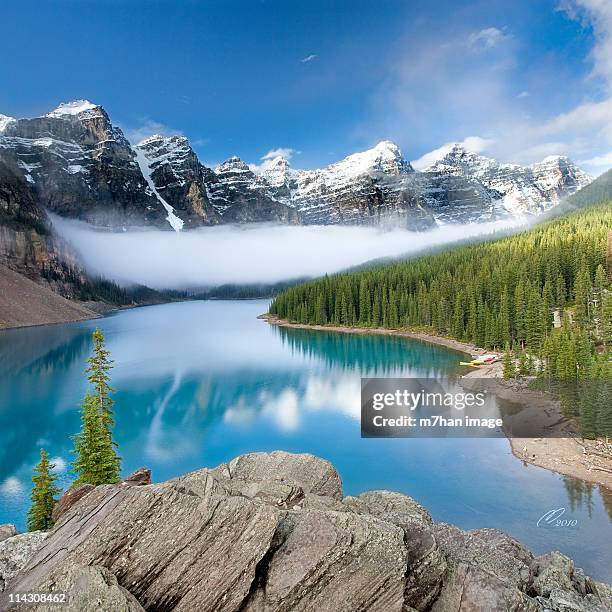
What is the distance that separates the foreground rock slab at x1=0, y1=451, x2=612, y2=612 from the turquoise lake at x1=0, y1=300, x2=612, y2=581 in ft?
59.9

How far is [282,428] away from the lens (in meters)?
51.5

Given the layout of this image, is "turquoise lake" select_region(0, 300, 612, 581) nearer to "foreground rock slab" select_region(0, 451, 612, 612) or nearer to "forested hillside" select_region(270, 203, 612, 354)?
"forested hillside" select_region(270, 203, 612, 354)

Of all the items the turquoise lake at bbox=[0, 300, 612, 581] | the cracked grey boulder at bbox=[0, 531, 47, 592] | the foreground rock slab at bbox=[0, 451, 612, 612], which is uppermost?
the foreground rock slab at bbox=[0, 451, 612, 612]

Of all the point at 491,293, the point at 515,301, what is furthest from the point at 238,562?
the point at 491,293

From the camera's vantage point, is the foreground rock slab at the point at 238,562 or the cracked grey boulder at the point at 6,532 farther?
the cracked grey boulder at the point at 6,532

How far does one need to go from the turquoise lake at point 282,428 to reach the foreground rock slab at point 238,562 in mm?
18248

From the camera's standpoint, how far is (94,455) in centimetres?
2666

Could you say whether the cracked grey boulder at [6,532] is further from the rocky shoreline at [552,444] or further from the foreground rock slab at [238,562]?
the rocky shoreline at [552,444]

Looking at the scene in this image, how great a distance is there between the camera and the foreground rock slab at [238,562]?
10.2 meters

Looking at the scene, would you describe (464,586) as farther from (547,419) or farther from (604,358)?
(604,358)
